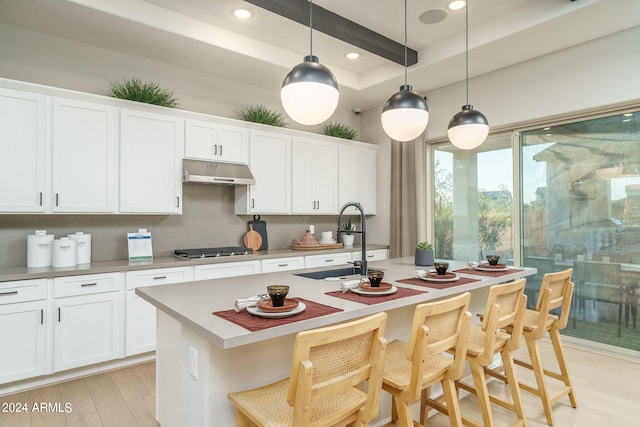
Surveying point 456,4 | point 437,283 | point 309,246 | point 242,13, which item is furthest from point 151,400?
point 456,4

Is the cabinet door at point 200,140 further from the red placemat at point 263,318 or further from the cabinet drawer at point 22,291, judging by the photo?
the red placemat at point 263,318

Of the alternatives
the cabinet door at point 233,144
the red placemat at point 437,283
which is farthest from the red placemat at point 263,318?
the cabinet door at point 233,144

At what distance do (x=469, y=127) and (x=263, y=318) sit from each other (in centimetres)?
218

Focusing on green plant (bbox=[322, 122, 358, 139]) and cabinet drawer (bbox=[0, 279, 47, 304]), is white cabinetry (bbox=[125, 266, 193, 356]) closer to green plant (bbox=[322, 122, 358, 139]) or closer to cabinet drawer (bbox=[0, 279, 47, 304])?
cabinet drawer (bbox=[0, 279, 47, 304])

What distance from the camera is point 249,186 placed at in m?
4.35

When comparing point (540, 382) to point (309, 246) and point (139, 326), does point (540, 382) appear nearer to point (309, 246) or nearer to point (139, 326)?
point (309, 246)

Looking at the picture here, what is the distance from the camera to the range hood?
377 centimetres

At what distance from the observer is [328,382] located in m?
1.26

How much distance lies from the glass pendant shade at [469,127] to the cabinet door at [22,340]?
3438mm

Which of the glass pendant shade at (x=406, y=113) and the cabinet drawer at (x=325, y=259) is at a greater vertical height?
the glass pendant shade at (x=406, y=113)

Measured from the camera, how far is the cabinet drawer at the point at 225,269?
367 cm

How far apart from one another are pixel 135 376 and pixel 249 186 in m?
2.20

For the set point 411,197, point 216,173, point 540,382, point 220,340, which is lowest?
point 540,382

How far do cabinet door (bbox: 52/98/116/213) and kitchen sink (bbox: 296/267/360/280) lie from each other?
79.4 inches
